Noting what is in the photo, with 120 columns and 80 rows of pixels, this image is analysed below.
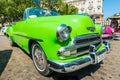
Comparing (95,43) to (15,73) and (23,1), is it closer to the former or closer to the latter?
(15,73)

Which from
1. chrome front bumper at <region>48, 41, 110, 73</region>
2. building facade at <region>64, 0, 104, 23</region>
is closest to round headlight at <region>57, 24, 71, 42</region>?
chrome front bumper at <region>48, 41, 110, 73</region>

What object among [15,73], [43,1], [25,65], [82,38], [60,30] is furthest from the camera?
[43,1]

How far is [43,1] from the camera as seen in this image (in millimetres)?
23328

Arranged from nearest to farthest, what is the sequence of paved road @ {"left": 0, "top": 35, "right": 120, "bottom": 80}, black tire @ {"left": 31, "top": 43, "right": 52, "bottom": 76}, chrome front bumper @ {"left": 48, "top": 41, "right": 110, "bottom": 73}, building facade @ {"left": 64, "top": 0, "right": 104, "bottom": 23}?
1. chrome front bumper @ {"left": 48, "top": 41, "right": 110, "bottom": 73}
2. black tire @ {"left": 31, "top": 43, "right": 52, "bottom": 76}
3. paved road @ {"left": 0, "top": 35, "right": 120, "bottom": 80}
4. building facade @ {"left": 64, "top": 0, "right": 104, "bottom": 23}

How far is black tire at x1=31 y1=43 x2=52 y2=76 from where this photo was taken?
3682 mm

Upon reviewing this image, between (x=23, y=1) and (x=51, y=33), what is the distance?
22.6 metres

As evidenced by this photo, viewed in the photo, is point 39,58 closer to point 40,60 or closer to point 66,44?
point 40,60

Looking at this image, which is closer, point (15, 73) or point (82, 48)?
point (82, 48)

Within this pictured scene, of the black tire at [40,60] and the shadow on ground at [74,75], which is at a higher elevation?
the black tire at [40,60]

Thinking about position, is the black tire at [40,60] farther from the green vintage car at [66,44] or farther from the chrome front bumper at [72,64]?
the chrome front bumper at [72,64]

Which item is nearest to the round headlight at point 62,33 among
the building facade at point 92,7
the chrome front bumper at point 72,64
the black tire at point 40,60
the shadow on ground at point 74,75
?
the chrome front bumper at point 72,64

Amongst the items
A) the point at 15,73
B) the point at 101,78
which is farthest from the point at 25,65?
the point at 101,78

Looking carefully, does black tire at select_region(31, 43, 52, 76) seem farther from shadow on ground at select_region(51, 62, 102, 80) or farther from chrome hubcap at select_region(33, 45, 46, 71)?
shadow on ground at select_region(51, 62, 102, 80)

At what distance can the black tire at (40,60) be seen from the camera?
12.1ft
